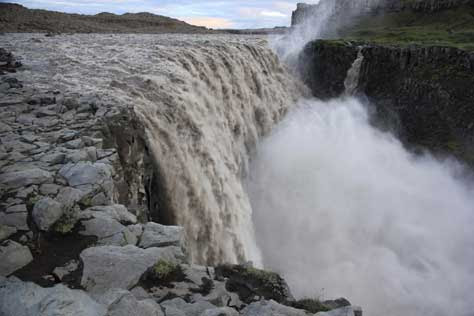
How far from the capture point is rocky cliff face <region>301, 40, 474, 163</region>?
2678cm

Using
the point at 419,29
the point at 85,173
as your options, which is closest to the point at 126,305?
the point at 85,173

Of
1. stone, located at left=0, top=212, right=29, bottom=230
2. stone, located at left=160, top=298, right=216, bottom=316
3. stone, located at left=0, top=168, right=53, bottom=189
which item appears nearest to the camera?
stone, located at left=160, top=298, right=216, bottom=316

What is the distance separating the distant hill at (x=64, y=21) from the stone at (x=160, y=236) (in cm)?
2468

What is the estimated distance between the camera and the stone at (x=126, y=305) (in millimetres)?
4250

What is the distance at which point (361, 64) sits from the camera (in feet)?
106

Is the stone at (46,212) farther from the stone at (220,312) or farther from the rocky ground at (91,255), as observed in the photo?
the stone at (220,312)

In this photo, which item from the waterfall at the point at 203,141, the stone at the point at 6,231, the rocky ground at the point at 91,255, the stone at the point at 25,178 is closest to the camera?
the rocky ground at the point at 91,255

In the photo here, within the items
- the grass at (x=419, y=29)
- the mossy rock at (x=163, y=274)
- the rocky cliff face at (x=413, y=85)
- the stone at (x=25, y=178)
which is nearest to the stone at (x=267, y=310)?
the mossy rock at (x=163, y=274)

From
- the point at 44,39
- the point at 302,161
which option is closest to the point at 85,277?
the point at 302,161

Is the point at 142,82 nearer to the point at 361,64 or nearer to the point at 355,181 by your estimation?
the point at 355,181

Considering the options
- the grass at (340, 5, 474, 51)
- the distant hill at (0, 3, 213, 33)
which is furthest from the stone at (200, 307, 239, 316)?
the grass at (340, 5, 474, 51)

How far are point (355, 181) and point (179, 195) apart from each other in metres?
13.1

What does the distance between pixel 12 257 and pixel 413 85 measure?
99.5ft

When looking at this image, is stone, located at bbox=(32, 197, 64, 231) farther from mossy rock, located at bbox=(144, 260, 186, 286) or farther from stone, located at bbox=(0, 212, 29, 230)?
mossy rock, located at bbox=(144, 260, 186, 286)
